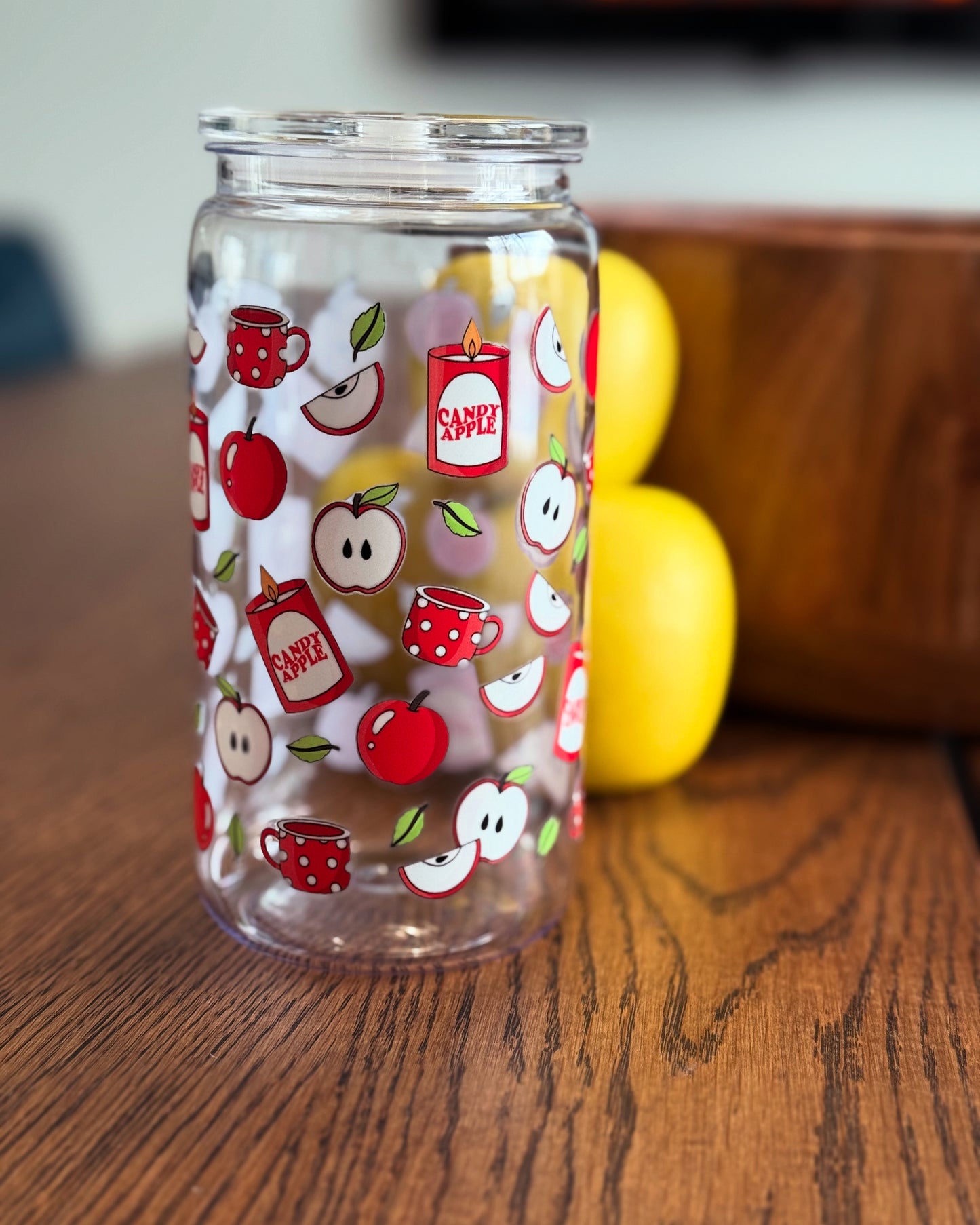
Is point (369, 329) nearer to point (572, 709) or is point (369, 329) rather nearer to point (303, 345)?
point (303, 345)

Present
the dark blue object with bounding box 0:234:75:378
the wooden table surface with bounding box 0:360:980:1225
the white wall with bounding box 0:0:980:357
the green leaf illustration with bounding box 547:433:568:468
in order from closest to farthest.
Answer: the wooden table surface with bounding box 0:360:980:1225 → the green leaf illustration with bounding box 547:433:568:468 → the dark blue object with bounding box 0:234:75:378 → the white wall with bounding box 0:0:980:357

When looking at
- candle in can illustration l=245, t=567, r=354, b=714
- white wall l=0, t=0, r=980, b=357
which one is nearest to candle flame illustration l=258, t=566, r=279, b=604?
candle in can illustration l=245, t=567, r=354, b=714

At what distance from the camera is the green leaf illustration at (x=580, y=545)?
1.19 ft

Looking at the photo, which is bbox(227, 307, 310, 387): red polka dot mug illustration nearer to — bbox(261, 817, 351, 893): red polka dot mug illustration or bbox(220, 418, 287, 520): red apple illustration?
bbox(220, 418, 287, 520): red apple illustration

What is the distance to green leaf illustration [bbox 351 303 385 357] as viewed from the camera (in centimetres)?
32

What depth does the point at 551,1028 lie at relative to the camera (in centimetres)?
30

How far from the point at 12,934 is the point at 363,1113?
13 centimetres

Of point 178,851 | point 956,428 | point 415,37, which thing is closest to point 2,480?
point 178,851

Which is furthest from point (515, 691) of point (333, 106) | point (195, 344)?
point (333, 106)

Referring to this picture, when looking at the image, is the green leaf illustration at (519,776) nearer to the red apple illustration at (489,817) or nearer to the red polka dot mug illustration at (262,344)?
the red apple illustration at (489,817)

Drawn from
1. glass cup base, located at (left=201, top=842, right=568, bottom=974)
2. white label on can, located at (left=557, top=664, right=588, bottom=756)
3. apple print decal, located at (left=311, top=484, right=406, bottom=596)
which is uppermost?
apple print decal, located at (left=311, top=484, right=406, bottom=596)

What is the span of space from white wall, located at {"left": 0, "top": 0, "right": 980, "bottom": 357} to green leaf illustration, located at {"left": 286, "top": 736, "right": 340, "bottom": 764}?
5.51ft

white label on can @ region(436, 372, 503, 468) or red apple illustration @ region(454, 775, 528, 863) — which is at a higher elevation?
white label on can @ region(436, 372, 503, 468)

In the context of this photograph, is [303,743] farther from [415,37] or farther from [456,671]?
[415,37]
